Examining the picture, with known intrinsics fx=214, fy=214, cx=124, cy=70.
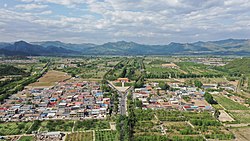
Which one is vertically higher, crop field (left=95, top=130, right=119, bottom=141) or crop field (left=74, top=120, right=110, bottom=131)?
crop field (left=74, top=120, right=110, bottom=131)

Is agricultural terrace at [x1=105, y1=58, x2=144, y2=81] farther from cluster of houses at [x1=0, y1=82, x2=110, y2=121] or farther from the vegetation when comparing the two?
the vegetation

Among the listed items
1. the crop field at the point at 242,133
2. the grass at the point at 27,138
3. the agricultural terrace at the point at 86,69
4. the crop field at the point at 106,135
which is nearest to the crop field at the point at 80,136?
the crop field at the point at 106,135

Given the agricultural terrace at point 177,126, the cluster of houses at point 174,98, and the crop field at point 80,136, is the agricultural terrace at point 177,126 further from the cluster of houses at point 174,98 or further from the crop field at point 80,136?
the crop field at point 80,136

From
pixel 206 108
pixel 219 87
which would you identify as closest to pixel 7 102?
pixel 206 108

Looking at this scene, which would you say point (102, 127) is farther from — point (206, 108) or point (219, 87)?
point (219, 87)

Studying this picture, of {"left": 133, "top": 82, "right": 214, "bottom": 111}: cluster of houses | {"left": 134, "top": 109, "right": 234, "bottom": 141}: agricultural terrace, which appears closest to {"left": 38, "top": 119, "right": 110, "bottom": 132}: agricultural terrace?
{"left": 134, "top": 109, "right": 234, "bottom": 141}: agricultural terrace

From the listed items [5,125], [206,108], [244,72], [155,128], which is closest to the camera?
[155,128]
